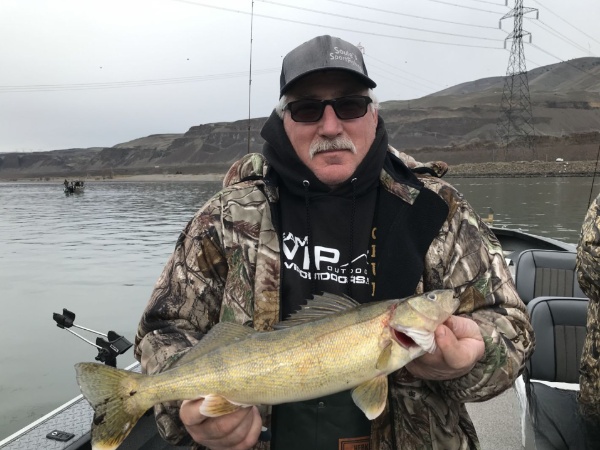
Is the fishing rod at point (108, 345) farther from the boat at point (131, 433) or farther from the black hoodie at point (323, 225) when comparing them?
the black hoodie at point (323, 225)

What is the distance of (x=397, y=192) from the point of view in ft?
8.66

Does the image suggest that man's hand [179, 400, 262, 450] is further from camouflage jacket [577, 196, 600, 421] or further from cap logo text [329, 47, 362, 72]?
camouflage jacket [577, 196, 600, 421]

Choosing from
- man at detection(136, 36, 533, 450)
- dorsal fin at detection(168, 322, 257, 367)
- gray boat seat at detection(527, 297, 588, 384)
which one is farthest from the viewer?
gray boat seat at detection(527, 297, 588, 384)

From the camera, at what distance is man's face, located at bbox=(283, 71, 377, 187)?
262 cm

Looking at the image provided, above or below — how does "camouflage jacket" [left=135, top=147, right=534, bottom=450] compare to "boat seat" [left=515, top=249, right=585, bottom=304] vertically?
above

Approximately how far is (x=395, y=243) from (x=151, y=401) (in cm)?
135

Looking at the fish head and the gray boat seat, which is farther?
the gray boat seat

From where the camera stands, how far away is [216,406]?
6.84 feet

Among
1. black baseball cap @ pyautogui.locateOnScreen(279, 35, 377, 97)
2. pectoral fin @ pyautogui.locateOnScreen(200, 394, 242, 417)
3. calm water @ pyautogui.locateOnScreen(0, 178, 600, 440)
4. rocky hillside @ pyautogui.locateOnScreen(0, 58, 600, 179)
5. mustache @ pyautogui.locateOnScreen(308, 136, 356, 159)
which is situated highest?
rocky hillside @ pyautogui.locateOnScreen(0, 58, 600, 179)

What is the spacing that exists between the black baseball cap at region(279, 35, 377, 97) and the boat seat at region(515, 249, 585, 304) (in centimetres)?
547

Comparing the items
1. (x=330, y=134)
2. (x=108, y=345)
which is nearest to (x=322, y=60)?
(x=330, y=134)

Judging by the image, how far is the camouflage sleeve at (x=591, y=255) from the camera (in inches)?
122

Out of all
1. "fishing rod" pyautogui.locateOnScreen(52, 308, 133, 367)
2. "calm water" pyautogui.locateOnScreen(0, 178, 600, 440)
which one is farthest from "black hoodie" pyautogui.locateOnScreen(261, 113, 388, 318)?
"calm water" pyautogui.locateOnScreen(0, 178, 600, 440)

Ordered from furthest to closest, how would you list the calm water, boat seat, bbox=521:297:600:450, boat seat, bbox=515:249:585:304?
the calm water < boat seat, bbox=515:249:585:304 < boat seat, bbox=521:297:600:450
